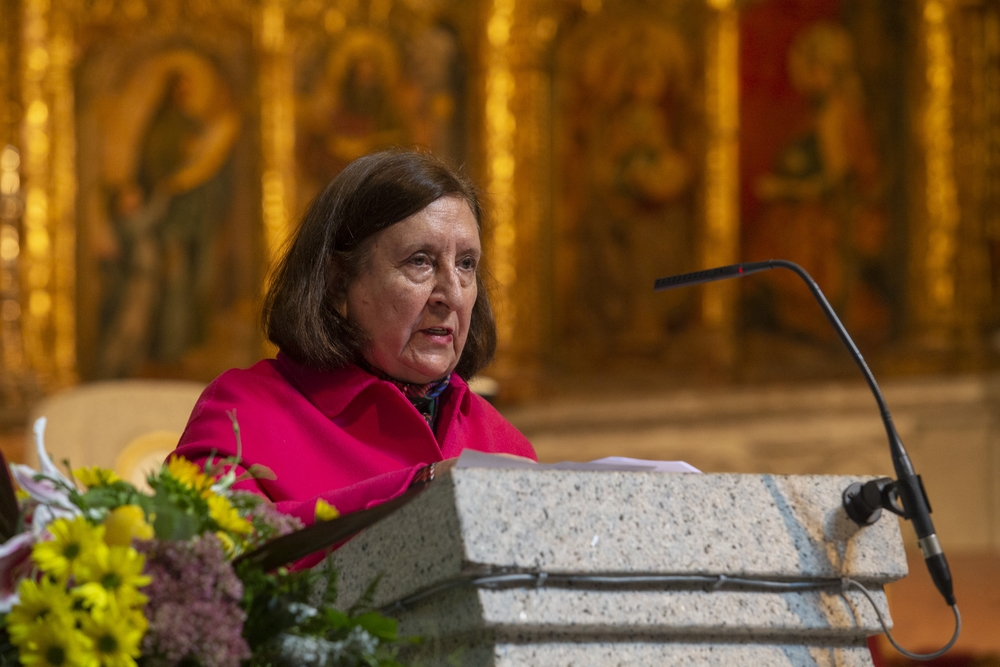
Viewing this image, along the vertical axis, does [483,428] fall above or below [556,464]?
below

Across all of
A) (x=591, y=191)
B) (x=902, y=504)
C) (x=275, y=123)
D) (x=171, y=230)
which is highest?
(x=275, y=123)

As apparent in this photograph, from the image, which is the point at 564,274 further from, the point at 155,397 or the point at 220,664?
the point at 220,664

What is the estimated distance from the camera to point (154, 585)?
1341 mm

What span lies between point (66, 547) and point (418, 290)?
1.40 meters

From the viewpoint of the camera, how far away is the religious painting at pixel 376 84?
27.8 ft

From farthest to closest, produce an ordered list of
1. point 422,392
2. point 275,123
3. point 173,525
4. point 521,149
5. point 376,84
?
point 376,84, point 275,123, point 521,149, point 422,392, point 173,525

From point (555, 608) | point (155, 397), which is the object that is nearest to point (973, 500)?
point (155, 397)

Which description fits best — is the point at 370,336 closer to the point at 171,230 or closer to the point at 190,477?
the point at 190,477

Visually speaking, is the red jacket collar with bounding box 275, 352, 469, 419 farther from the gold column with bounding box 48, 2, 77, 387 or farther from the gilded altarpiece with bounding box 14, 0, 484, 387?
the gold column with bounding box 48, 2, 77, 387

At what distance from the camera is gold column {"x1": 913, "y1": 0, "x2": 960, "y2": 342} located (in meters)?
7.52

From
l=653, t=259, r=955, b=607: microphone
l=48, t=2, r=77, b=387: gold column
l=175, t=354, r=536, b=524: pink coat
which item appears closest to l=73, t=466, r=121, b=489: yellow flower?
l=175, t=354, r=536, b=524: pink coat

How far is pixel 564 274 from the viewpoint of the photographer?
27.3 feet

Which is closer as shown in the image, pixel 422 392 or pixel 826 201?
pixel 422 392

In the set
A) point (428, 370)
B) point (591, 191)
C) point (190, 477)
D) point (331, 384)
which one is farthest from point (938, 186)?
point (190, 477)
